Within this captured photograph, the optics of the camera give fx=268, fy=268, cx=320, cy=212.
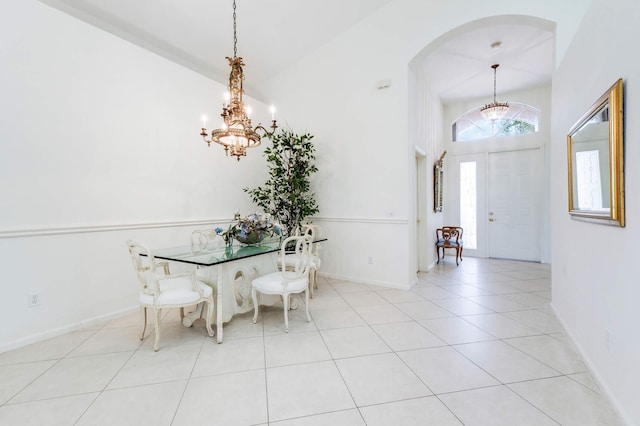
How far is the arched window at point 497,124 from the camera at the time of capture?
5504mm

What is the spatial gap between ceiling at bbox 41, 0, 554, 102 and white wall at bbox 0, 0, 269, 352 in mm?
578

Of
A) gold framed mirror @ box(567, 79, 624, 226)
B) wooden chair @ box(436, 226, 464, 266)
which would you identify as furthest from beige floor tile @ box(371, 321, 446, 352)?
wooden chair @ box(436, 226, 464, 266)

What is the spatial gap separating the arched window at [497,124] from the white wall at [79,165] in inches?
221

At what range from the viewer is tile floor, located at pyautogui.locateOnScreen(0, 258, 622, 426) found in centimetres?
150

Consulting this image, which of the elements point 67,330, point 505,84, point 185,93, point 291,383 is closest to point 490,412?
point 291,383

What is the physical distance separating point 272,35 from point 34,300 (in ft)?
14.0

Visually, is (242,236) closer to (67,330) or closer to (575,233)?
(67,330)

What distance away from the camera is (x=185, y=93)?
367 centimetres

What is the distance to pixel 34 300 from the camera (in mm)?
2395

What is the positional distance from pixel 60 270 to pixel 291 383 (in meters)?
2.49

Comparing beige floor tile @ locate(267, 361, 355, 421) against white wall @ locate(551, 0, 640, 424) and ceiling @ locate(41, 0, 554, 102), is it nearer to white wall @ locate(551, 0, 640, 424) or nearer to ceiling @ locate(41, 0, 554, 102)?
white wall @ locate(551, 0, 640, 424)

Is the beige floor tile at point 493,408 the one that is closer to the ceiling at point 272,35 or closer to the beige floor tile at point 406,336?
the beige floor tile at point 406,336

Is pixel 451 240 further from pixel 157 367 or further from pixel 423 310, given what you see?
pixel 157 367

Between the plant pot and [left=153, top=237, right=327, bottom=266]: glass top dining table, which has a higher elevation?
the plant pot
